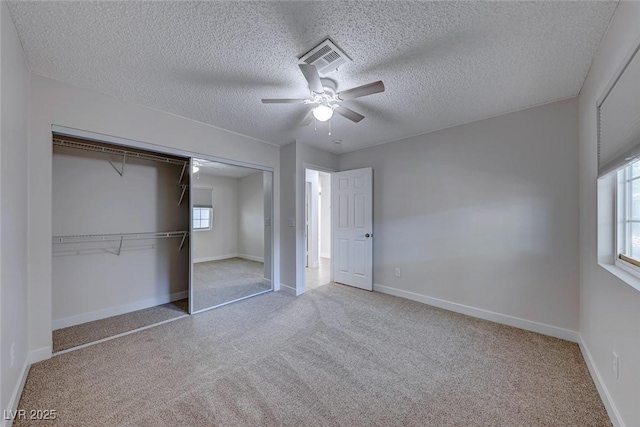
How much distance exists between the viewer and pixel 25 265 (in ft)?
6.24

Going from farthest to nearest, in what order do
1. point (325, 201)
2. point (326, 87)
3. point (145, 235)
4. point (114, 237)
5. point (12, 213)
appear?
point (325, 201), point (145, 235), point (114, 237), point (326, 87), point (12, 213)

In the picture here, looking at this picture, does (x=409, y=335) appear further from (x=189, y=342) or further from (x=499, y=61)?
(x=499, y=61)

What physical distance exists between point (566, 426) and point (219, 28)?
3317 millimetres

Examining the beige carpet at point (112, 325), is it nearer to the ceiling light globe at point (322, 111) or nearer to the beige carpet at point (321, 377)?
the beige carpet at point (321, 377)

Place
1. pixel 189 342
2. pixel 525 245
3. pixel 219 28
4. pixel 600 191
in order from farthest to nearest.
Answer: pixel 525 245, pixel 189 342, pixel 600 191, pixel 219 28

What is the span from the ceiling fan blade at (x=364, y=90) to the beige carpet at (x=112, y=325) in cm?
319

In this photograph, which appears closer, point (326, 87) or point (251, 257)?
point (326, 87)

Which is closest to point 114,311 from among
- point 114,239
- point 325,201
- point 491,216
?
point 114,239

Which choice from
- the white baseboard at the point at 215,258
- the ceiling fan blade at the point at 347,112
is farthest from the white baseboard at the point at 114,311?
the ceiling fan blade at the point at 347,112

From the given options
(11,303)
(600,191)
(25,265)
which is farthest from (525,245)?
(25,265)

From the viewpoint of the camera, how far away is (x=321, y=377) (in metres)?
1.86

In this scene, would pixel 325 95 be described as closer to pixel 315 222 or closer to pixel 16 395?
pixel 16 395

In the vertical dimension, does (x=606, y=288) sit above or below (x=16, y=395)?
above

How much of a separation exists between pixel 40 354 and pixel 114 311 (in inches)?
36.6
